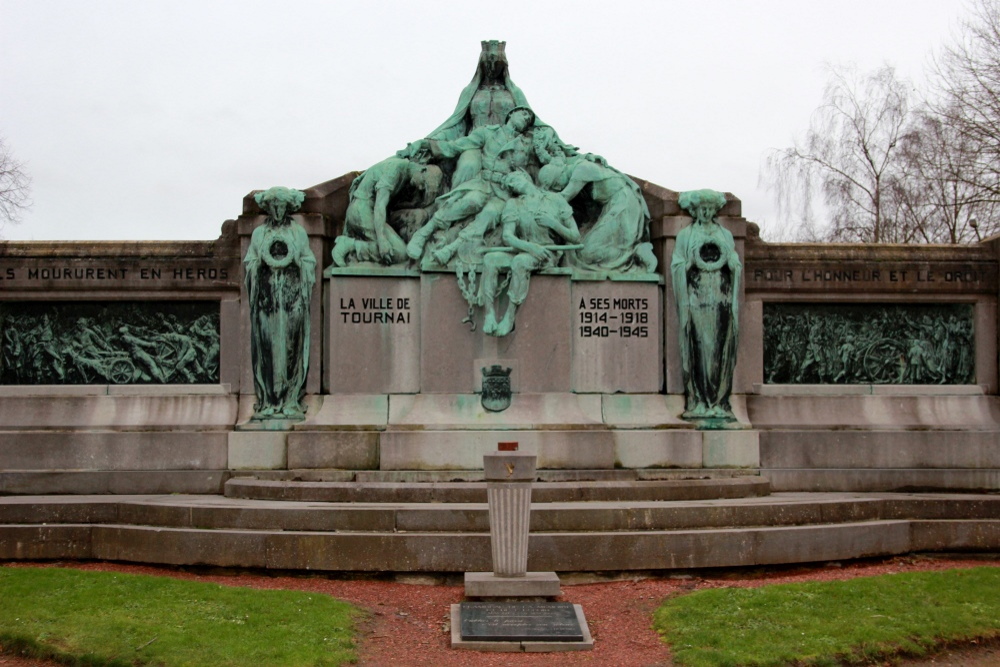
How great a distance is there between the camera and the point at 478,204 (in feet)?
55.9

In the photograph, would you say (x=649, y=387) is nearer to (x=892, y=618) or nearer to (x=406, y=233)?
(x=406, y=233)

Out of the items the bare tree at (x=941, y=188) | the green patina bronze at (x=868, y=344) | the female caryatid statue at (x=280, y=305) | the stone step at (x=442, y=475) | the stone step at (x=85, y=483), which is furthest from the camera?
the bare tree at (x=941, y=188)

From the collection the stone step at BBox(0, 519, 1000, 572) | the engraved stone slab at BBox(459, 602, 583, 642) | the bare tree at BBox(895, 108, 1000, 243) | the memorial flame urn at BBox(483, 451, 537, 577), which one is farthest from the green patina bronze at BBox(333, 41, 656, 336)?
the bare tree at BBox(895, 108, 1000, 243)

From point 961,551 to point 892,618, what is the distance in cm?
363

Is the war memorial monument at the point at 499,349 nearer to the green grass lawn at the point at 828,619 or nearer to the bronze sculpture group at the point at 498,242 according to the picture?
the bronze sculpture group at the point at 498,242

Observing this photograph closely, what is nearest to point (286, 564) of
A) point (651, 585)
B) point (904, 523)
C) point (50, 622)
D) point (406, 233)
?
point (50, 622)

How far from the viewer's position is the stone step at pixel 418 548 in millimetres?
13367

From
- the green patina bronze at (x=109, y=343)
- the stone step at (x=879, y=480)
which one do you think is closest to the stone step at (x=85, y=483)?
the green patina bronze at (x=109, y=343)

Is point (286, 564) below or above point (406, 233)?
Result: below

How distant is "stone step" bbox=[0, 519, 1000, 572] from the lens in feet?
43.9

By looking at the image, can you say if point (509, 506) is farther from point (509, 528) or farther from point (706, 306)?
point (706, 306)

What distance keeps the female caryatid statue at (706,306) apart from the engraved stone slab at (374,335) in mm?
3571

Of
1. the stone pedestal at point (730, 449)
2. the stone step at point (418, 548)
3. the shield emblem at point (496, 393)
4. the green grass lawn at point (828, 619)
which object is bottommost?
the green grass lawn at point (828, 619)

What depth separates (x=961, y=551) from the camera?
15039 millimetres
